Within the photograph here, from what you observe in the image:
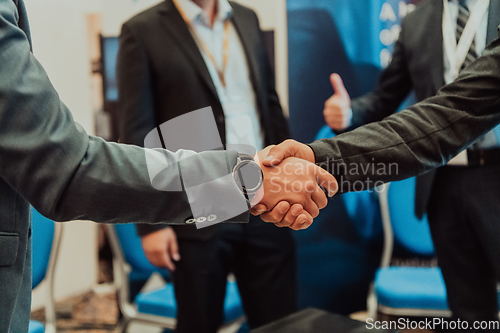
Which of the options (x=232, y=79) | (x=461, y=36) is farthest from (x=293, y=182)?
(x=461, y=36)

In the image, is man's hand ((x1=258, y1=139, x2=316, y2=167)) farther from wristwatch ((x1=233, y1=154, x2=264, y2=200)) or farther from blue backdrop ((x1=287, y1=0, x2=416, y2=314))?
blue backdrop ((x1=287, y1=0, x2=416, y2=314))

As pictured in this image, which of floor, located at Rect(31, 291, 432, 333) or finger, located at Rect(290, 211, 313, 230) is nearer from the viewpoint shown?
finger, located at Rect(290, 211, 313, 230)

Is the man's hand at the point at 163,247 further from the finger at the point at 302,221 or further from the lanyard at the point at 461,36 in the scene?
the lanyard at the point at 461,36

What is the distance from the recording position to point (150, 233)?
1336mm

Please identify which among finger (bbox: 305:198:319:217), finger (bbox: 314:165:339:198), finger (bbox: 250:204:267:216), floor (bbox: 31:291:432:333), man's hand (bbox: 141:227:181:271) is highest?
finger (bbox: 314:165:339:198)

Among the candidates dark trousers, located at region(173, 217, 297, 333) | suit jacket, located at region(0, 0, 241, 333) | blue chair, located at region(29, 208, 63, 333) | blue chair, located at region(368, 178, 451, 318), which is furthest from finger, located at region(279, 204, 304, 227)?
blue chair, located at region(29, 208, 63, 333)

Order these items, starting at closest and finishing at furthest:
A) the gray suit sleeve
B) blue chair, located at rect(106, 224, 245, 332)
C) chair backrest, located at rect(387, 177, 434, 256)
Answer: the gray suit sleeve → blue chair, located at rect(106, 224, 245, 332) → chair backrest, located at rect(387, 177, 434, 256)

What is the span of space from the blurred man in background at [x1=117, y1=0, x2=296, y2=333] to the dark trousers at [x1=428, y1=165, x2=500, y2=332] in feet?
1.67

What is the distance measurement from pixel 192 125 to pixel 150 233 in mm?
383

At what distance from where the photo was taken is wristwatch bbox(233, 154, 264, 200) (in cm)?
89

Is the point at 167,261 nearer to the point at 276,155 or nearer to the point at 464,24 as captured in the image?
the point at 276,155

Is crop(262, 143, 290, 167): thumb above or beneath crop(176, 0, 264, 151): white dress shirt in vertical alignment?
beneath

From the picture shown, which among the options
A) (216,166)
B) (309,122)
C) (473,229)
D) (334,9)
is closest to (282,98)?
(309,122)

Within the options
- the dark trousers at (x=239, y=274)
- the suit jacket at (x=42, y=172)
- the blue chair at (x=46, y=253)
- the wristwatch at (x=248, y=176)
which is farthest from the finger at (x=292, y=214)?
the blue chair at (x=46, y=253)
